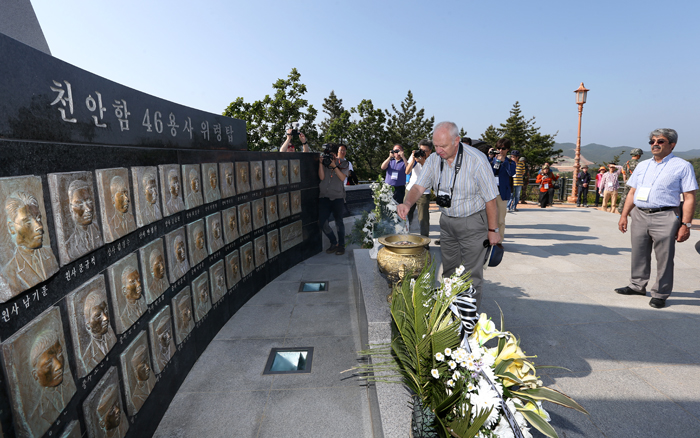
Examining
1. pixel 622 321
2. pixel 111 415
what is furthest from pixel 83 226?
pixel 622 321

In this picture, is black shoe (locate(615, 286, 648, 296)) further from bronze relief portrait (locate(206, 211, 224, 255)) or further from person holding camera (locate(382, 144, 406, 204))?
bronze relief portrait (locate(206, 211, 224, 255))

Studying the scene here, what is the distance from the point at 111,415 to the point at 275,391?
132 centimetres

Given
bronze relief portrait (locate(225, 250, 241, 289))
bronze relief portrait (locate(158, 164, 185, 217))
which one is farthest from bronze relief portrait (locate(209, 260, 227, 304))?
bronze relief portrait (locate(158, 164, 185, 217))

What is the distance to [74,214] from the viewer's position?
188 cm

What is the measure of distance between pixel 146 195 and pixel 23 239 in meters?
1.21

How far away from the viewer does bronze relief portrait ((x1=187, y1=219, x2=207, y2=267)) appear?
342 cm

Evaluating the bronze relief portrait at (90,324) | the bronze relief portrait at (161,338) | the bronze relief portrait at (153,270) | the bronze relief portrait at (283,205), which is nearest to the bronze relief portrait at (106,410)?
the bronze relief portrait at (90,324)

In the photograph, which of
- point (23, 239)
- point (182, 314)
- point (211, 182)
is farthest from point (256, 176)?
point (23, 239)

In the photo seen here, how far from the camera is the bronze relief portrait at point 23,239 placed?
1435 mm

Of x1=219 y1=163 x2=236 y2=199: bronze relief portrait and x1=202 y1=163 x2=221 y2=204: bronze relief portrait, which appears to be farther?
x1=219 y1=163 x2=236 y2=199: bronze relief portrait

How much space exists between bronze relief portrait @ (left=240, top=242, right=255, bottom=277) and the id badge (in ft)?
16.6

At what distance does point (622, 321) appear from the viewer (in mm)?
4188

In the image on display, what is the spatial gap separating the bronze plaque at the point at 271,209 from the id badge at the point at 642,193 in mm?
4974

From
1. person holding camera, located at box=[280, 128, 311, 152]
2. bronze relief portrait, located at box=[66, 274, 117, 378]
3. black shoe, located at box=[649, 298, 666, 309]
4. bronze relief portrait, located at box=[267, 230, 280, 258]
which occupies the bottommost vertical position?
black shoe, located at box=[649, 298, 666, 309]
